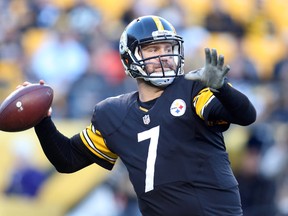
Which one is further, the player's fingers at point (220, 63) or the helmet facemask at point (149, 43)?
the helmet facemask at point (149, 43)

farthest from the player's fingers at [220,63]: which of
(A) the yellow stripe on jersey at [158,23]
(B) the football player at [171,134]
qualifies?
(A) the yellow stripe on jersey at [158,23]

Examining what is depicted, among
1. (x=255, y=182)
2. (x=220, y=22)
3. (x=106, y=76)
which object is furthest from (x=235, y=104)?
(x=220, y=22)

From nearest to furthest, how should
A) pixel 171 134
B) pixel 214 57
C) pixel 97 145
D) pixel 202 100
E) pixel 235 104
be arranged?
pixel 214 57 → pixel 235 104 → pixel 202 100 → pixel 171 134 → pixel 97 145

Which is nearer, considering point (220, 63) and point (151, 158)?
point (220, 63)

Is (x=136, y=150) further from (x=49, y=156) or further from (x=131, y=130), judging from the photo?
(x=49, y=156)

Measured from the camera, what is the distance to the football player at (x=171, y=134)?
404 centimetres

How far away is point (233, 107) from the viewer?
3758 mm

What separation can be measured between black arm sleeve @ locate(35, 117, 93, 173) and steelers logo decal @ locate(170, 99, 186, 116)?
2.37 feet

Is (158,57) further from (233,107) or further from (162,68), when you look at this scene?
(233,107)

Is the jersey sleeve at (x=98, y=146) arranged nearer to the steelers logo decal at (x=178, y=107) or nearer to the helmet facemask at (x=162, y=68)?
the helmet facemask at (x=162, y=68)

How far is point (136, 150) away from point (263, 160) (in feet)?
12.9

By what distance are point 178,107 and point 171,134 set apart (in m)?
0.14

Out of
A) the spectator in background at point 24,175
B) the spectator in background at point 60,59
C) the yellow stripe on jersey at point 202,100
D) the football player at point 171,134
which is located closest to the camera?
the yellow stripe on jersey at point 202,100

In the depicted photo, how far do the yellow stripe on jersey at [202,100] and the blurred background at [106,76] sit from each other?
12.0ft
